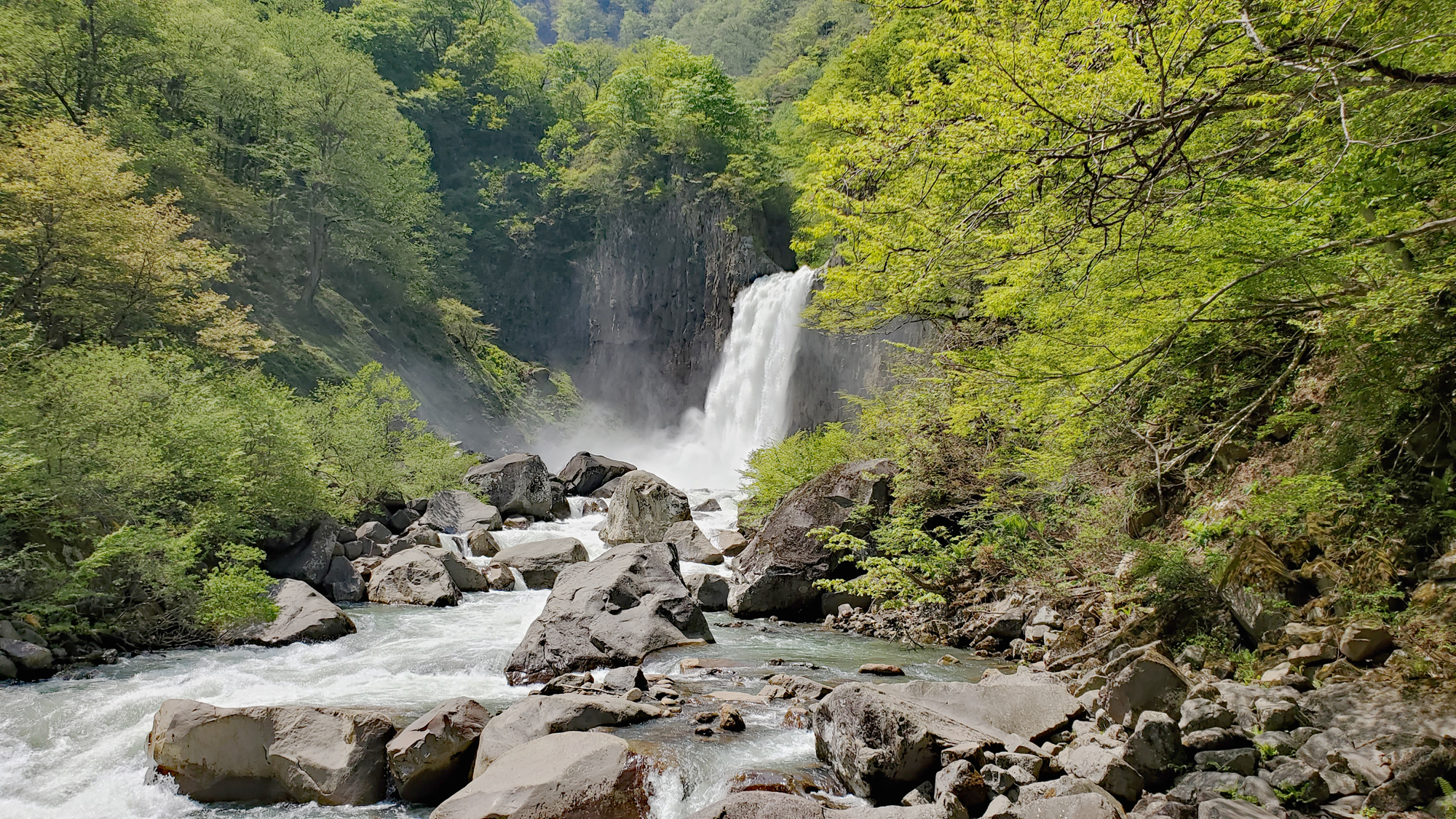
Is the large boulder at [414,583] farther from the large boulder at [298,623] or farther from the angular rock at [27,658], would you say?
the angular rock at [27,658]

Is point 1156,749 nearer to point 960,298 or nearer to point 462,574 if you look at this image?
point 960,298

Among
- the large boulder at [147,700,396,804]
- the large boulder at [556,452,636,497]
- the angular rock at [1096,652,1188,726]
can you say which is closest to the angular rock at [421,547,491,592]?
the large boulder at [147,700,396,804]

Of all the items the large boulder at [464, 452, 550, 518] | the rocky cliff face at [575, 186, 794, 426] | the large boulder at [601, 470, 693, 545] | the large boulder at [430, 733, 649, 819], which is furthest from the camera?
the rocky cliff face at [575, 186, 794, 426]

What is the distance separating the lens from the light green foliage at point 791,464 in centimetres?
1608

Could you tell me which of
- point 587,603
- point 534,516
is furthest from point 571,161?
point 587,603

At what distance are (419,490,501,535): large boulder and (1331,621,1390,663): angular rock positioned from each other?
15.2 metres

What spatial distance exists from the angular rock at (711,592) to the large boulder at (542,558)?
90.0 inches

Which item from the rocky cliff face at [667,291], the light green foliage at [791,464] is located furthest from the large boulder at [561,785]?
the rocky cliff face at [667,291]

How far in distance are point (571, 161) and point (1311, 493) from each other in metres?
39.1

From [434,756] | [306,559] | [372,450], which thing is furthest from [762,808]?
[372,450]

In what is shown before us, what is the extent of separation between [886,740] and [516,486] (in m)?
16.5

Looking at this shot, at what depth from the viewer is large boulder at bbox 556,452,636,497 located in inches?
917

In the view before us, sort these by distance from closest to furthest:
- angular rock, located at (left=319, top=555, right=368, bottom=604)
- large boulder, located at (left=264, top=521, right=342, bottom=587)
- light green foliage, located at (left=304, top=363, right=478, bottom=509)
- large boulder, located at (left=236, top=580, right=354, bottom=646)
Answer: large boulder, located at (left=236, top=580, right=354, bottom=646) → angular rock, located at (left=319, top=555, right=368, bottom=604) → large boulder, located at (left=264, top=521, right=342, bottom=587) → light green foliage, located at (left=304, top=363, right=478, bottom=509)

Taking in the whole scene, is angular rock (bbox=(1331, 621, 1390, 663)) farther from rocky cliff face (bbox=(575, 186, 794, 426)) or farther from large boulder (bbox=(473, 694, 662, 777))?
rocky cliff face (bbox=(575, 186, 794, 426))
